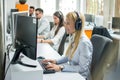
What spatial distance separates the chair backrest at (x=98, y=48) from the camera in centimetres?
174

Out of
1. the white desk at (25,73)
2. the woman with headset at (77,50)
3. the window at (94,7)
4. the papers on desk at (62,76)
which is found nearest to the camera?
the white desk at (25,73)

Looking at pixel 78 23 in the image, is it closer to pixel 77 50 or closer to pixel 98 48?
pixel 77 50

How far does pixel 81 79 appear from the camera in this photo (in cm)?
146

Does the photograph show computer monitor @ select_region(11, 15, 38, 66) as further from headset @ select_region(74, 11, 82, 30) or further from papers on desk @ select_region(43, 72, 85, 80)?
headset @ select_region(74, 11, 82, 30)

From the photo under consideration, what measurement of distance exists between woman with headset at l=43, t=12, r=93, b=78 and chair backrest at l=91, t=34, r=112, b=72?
0.43ft

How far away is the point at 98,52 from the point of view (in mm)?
1787

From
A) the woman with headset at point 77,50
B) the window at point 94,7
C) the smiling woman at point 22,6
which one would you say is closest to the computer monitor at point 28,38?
the woman with headset at point 77,50

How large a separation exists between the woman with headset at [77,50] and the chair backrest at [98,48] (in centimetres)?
13

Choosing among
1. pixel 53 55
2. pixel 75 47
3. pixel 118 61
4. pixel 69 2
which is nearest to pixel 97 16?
pixel 69 2

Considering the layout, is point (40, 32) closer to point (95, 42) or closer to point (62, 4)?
point (95, 42)

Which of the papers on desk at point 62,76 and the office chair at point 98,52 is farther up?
the office chair at point 98,52

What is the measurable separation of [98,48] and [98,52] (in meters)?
0.04

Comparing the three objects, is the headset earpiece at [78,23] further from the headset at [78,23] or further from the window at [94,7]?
the window at [94,7]

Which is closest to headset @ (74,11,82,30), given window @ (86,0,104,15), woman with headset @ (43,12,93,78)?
woman with headset @ (43,12,93,78)
